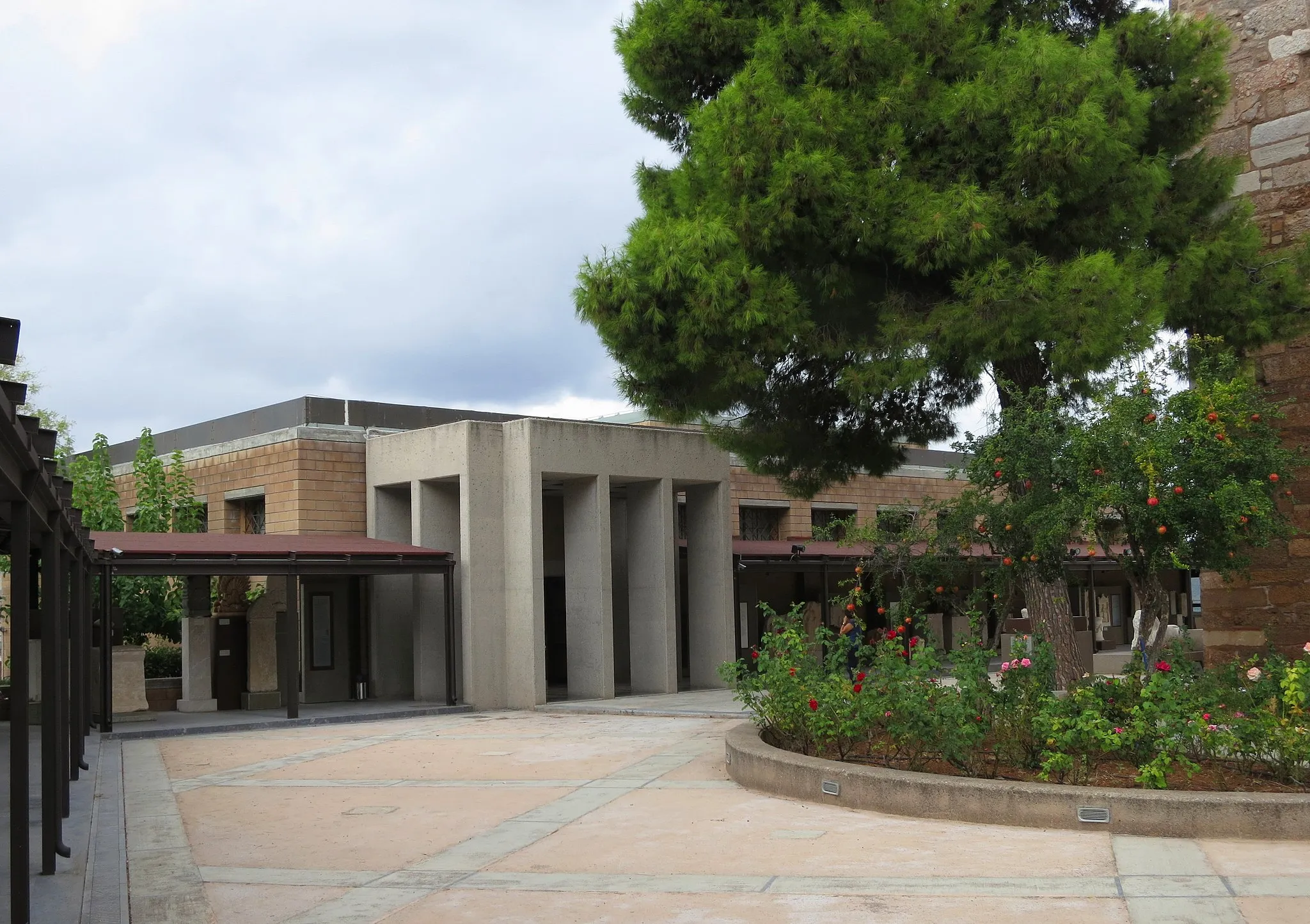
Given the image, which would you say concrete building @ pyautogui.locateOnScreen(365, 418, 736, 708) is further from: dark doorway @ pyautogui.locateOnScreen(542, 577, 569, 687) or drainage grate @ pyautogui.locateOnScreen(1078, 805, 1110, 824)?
drainage grate @ pyautogui.locateOnScreen(1078, 805, 1110, 824)

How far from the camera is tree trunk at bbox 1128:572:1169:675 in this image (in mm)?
11148

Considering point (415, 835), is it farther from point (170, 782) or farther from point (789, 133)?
point (789, 133)

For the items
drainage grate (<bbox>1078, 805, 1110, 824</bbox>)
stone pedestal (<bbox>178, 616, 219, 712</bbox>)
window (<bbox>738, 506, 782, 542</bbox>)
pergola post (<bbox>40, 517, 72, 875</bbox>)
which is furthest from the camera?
window (<bbox>738, 506, 782, 542</bbox>)

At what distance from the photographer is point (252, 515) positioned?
24078mm

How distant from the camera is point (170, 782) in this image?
42.2 ft

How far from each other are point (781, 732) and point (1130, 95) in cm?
722

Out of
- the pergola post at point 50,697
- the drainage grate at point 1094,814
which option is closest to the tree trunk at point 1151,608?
the drainage grate at point 1094,814

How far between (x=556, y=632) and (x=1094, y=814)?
19598 mm

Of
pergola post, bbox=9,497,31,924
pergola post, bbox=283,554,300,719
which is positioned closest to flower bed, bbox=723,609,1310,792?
pergola post, bbox=9,497,31,924

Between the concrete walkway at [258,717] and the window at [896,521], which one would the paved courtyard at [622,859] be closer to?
the window at [896,521]

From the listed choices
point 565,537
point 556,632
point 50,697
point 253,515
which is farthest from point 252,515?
point 50,697

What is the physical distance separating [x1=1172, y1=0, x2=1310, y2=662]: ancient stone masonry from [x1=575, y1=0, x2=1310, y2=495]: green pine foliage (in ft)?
1.28

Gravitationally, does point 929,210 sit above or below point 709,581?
above

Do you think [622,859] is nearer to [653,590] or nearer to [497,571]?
[497,571]
